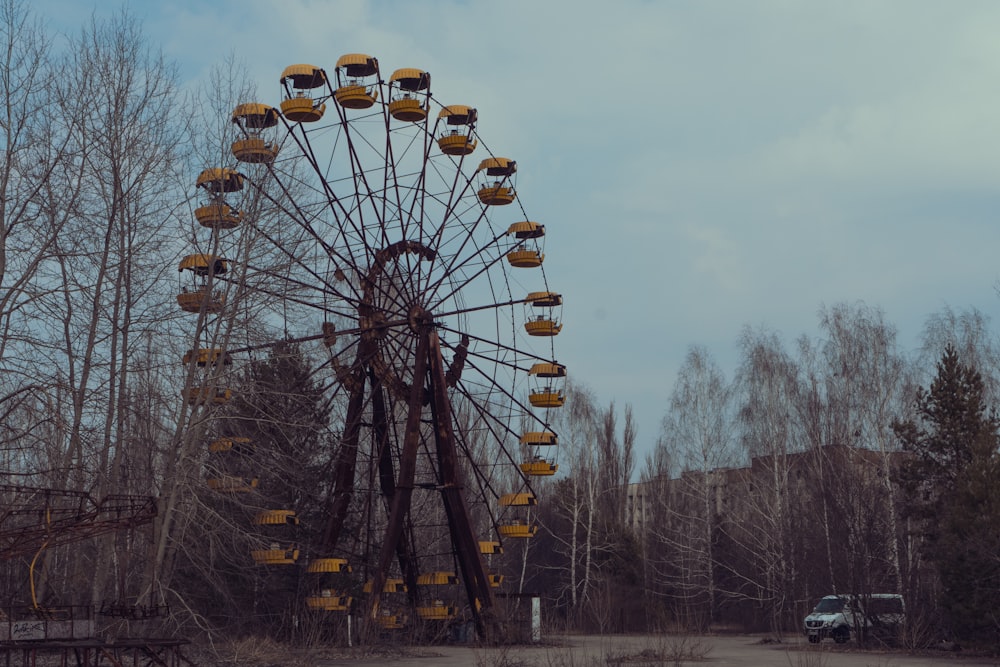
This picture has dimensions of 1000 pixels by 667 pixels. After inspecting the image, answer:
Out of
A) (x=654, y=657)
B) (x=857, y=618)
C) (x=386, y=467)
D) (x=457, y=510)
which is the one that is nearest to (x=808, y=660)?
(x=654, y=657)

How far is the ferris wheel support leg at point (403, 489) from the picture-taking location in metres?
27.5

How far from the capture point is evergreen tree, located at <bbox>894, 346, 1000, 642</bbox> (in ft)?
87.1

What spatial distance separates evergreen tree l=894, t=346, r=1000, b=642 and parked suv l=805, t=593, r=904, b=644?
169 centimetres

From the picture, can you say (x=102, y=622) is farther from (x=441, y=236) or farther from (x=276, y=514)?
(x=441, y=236)

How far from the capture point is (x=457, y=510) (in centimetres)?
2872

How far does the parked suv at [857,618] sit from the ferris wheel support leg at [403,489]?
1319 centimetres

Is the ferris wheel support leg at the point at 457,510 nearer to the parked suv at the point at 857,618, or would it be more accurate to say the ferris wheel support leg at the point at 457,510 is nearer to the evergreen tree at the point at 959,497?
the parked suv at the point at 857,618

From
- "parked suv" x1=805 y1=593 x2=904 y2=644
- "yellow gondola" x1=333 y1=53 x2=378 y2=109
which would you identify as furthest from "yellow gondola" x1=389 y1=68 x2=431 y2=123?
"parked suv" x1=805 y1=593 x2=904 y2=644

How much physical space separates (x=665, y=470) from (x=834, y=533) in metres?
29.7

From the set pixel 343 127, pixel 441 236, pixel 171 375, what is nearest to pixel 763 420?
pixel 441 236

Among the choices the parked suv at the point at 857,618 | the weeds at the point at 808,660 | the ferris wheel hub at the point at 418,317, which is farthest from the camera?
the parked suv at the point at 857,618

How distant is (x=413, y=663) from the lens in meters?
24.5

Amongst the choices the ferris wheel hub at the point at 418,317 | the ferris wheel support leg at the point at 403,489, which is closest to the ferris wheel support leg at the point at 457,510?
the ferris wheel support leg at the point at 403,489

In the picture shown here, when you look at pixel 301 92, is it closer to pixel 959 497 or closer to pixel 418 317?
pixel 418 317
